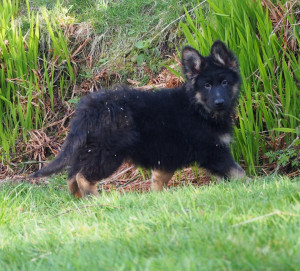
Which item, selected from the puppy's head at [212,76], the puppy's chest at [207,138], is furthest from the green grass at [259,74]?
the puppy's chest at [207,138]

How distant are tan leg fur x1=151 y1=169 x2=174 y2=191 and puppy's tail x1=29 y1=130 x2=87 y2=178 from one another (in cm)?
102

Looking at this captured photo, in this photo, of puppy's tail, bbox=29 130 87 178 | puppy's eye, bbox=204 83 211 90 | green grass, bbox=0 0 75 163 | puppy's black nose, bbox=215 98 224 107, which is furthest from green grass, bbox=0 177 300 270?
green grass, bbox=0 0 75 163

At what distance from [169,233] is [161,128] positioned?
2.67m

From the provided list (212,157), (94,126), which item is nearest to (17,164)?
(94,126)

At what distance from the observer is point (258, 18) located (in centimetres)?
620

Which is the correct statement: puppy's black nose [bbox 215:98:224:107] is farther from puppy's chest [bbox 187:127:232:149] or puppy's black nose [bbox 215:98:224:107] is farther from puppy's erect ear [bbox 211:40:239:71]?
puppy's erect ear [bbox 211:40:239:71]

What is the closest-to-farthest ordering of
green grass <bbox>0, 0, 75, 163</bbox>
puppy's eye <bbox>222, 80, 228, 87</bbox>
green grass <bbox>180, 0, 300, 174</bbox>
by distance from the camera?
puppy's eye <bbox>222, 80, 228, 87</bbox>, green grass <bbox>180, 0, 300, 174</bbox>, green grass <bbox>0, 0, 75, 163</bbox>

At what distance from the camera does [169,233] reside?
3088 millimetres

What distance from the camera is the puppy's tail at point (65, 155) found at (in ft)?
17.8

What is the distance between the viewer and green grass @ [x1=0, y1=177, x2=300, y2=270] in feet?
8.48

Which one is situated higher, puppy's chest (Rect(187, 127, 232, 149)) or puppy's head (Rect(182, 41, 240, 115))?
puppy's head (Rect(182, 41, 240, 115))

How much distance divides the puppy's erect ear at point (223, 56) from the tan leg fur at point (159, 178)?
53.5 inches

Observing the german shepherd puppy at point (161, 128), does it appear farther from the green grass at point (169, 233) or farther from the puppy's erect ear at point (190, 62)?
the green grass at point (169, 233)

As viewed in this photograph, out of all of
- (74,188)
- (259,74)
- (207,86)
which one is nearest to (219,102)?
(207,86)
